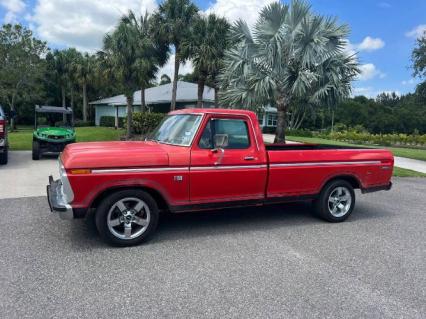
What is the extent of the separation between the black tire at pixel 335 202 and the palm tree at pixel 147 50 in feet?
57.9

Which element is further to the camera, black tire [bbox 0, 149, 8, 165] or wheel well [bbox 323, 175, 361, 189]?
black tire [bbox 0, 149, 8, 165]

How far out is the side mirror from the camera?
5055 mm

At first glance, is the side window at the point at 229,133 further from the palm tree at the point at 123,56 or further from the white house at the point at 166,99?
the white house at the point at 166,99

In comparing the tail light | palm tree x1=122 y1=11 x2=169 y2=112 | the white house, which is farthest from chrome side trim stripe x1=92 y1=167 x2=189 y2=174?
the white house

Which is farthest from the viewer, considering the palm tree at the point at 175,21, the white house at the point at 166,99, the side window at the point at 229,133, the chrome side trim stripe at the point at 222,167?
the white house at the point at 166,99

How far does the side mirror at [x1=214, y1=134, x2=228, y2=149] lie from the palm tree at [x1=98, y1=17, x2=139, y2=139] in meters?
17.9

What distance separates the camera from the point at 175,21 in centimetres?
2397

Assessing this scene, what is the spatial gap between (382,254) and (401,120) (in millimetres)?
61093

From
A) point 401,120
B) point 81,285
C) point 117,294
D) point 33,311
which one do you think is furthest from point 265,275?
point 401,120

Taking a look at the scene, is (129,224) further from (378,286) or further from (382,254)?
(382,254)

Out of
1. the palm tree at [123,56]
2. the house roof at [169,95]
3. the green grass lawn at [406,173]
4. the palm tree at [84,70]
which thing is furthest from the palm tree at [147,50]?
the palm tree at [84,70]

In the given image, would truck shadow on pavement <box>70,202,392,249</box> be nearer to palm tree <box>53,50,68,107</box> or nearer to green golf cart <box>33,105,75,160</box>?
green golf cart <box>33,105,75,160</box>

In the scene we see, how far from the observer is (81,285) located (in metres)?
3.72

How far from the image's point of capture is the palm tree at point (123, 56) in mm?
21578
